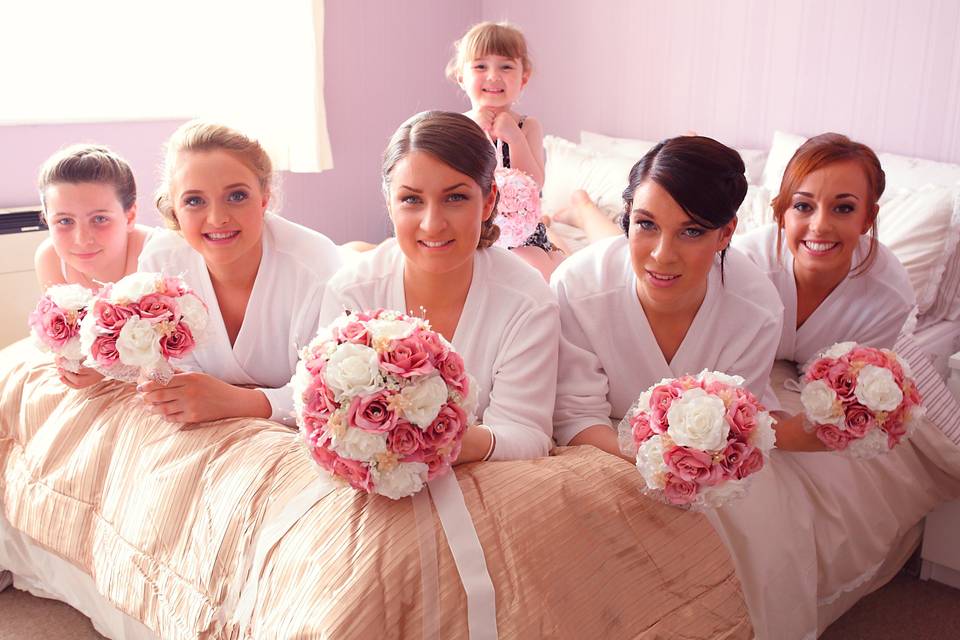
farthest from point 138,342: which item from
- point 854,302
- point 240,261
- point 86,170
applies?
point 854,302

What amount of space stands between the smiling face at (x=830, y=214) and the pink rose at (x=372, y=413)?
1215 millimetres

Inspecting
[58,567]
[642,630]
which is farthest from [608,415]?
[58,567]

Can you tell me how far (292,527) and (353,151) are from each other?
3.29 meters

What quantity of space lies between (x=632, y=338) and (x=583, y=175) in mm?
1973

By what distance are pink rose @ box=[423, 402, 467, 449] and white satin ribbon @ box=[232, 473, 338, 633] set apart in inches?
7.3

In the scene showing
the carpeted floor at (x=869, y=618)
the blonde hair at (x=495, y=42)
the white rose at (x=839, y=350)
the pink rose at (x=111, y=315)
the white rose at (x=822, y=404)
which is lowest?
the carpeted floor at (x=869, y=618)

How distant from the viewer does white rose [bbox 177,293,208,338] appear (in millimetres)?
1843

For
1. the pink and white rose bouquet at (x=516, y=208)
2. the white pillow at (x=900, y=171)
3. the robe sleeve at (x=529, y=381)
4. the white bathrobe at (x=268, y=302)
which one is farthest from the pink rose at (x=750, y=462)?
the white pillow at (x=900, y=171)

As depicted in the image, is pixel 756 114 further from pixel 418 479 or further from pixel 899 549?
pixel 418 479

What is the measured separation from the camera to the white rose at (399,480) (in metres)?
1.44

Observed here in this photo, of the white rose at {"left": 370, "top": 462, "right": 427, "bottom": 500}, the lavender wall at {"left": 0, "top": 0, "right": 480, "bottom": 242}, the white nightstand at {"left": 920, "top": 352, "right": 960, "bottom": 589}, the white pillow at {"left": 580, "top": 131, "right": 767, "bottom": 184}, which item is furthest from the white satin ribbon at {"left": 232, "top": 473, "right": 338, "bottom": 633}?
the lavender wall at {"left": 0, "top": 0, "right": 480, "bottom": 242}

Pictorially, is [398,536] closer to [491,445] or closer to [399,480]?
[399,480]

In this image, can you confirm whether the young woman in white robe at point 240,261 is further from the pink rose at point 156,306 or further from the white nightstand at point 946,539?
the white nightstand at point 946,539

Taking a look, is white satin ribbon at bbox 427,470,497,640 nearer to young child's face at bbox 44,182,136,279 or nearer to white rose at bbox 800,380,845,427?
white rose at bbox 800,380,845,427
